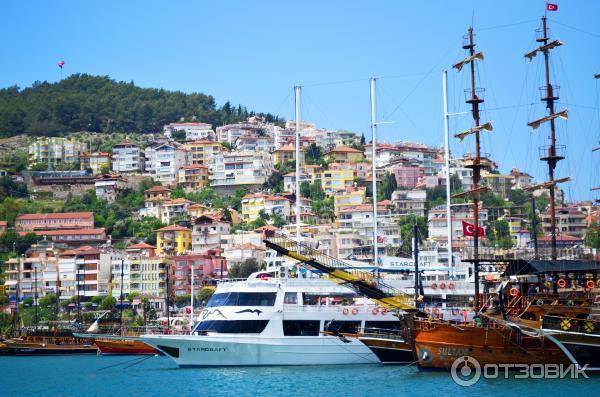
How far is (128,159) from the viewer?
593ft

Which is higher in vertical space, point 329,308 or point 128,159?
point 128,159

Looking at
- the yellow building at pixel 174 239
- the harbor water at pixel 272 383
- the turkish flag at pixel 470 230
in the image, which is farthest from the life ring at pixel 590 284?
the yellow building at pixel 174 239

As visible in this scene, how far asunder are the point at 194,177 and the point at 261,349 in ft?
399

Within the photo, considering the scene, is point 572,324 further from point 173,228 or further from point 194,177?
point 194,177

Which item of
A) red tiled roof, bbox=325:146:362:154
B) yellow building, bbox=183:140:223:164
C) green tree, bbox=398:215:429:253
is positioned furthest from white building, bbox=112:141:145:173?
green tree, bbox=398:215:429:253

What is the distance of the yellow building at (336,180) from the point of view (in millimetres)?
160625

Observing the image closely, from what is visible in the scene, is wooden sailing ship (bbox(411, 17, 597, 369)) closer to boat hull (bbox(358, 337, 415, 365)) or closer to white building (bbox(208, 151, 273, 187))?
boat hull (bbox(358, 337, 415, 365))

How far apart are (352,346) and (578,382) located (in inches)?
476

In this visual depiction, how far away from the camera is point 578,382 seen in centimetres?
4053

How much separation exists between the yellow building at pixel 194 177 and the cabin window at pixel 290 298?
11901cm

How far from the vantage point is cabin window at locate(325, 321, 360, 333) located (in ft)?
166

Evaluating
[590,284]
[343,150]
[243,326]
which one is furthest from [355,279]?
[343,150]

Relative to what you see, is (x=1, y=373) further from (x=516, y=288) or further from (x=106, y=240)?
(x=106, y=240)

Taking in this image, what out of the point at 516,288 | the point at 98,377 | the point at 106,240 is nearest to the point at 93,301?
the point at 106,240
